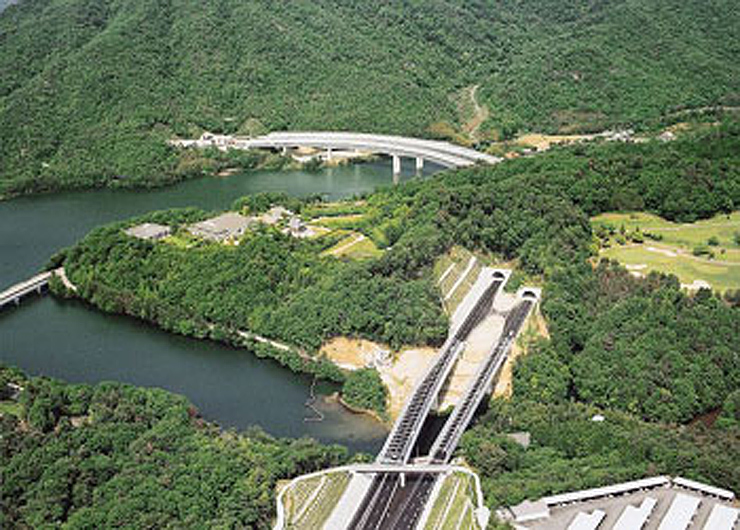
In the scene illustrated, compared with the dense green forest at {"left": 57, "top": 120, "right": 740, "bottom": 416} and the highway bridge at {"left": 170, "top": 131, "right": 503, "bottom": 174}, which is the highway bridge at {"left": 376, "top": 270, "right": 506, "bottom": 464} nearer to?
the dense green forest at {"left": 57, "top": 120, "right": 740, "bottom": 416}

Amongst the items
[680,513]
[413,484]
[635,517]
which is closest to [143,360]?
[413,484]

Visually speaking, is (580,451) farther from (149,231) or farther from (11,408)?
(149,231)

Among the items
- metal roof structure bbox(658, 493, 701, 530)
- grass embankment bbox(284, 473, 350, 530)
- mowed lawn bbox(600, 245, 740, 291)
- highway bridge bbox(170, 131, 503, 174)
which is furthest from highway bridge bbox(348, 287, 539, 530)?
highway bridge bbox(170, 131, 503, 174)

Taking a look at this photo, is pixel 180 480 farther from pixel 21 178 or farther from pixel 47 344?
pixel 21 178

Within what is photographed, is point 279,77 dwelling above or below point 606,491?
above

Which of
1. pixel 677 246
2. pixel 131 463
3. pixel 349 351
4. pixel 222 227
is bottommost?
pixel 131 463

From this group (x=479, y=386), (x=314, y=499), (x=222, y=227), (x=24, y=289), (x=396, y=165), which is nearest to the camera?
(x=314, y=499)

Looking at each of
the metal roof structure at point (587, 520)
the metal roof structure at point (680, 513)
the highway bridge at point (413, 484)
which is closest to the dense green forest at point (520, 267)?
the highway bridge at point (413, 484)
